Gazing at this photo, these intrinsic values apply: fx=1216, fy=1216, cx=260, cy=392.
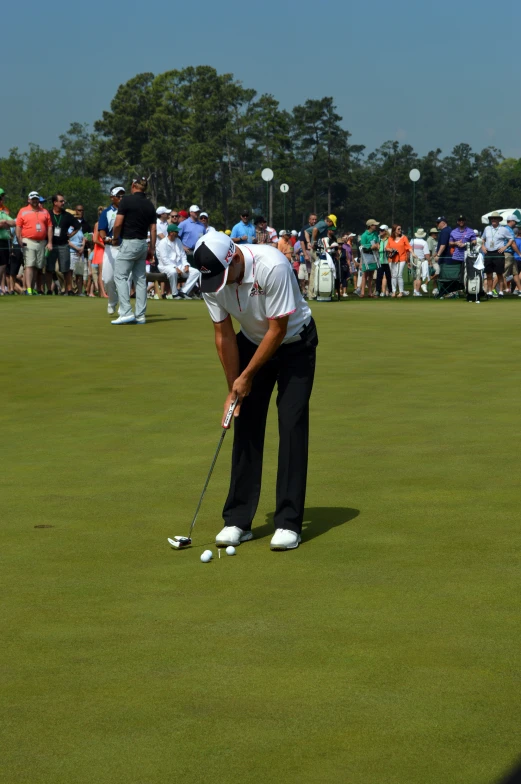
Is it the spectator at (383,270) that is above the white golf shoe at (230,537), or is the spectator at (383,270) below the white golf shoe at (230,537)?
above

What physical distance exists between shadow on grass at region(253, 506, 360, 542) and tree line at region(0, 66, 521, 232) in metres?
107

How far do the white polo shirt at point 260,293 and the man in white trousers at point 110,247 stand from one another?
1269 centimetres

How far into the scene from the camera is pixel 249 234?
91.6ft

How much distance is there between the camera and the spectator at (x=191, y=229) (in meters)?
26.5

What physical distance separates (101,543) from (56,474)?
2.06 metres

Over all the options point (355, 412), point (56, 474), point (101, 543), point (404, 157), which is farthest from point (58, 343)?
point (404, 157)

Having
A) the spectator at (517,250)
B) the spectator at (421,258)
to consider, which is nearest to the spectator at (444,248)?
the spectator at (517,250)

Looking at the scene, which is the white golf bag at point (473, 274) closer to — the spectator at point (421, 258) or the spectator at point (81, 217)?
the spectator at point (421, 258)

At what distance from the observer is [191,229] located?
26.7 metres

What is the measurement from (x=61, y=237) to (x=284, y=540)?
66.1 ft

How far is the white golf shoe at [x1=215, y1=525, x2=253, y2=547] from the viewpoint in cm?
645

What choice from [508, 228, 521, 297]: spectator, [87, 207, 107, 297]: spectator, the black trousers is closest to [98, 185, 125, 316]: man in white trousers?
[87, 207, 107, 297]: spectator

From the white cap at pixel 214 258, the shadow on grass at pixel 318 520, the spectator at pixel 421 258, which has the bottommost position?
the shadow on grass at pixel 318 520

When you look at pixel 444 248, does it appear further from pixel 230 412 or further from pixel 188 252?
pixel 230 412
